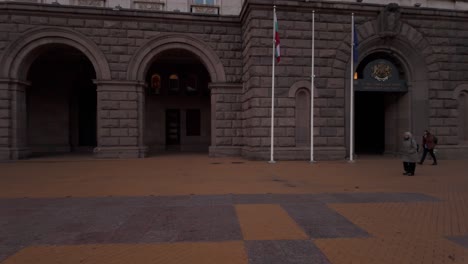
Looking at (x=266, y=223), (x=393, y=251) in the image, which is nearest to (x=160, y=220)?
(x=266, y=223)

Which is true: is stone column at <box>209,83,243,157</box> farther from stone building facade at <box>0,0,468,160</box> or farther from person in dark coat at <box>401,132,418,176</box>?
person in dark coat at <box>401,132,418,176</box>

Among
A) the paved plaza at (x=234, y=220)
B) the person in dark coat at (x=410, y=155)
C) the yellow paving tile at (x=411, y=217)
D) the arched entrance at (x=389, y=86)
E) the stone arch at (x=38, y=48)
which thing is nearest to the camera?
the paved plaza at (x=234, y=220)

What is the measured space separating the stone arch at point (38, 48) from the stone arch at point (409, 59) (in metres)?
13.1

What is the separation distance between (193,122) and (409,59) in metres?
14.6

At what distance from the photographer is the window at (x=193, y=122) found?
2364 cm

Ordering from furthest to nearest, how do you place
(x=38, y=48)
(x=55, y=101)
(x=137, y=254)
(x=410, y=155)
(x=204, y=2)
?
(x=55, y=101) < (x=204, y=2) < (x=38, y=48) < (x=410, y=155) < (x=137, y=254)

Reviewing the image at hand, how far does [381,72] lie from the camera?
58.3 ft

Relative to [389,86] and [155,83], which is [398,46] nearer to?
[389,86]

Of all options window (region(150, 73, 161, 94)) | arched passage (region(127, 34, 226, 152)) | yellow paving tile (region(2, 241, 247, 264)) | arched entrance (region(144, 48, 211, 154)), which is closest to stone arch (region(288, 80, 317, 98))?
arched passage (region(127, 34, 226, 152))

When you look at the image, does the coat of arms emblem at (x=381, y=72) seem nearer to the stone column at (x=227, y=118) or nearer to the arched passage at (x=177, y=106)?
the stone column at (x=227, y=118)

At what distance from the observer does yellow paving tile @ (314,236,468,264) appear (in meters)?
4.02

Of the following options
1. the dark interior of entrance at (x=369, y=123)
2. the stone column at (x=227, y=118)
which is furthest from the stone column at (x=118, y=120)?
the dark interior of entrance at (x=369, y=123)

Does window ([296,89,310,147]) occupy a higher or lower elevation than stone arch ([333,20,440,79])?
lower

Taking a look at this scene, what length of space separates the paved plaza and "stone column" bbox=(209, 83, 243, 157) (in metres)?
8.13
